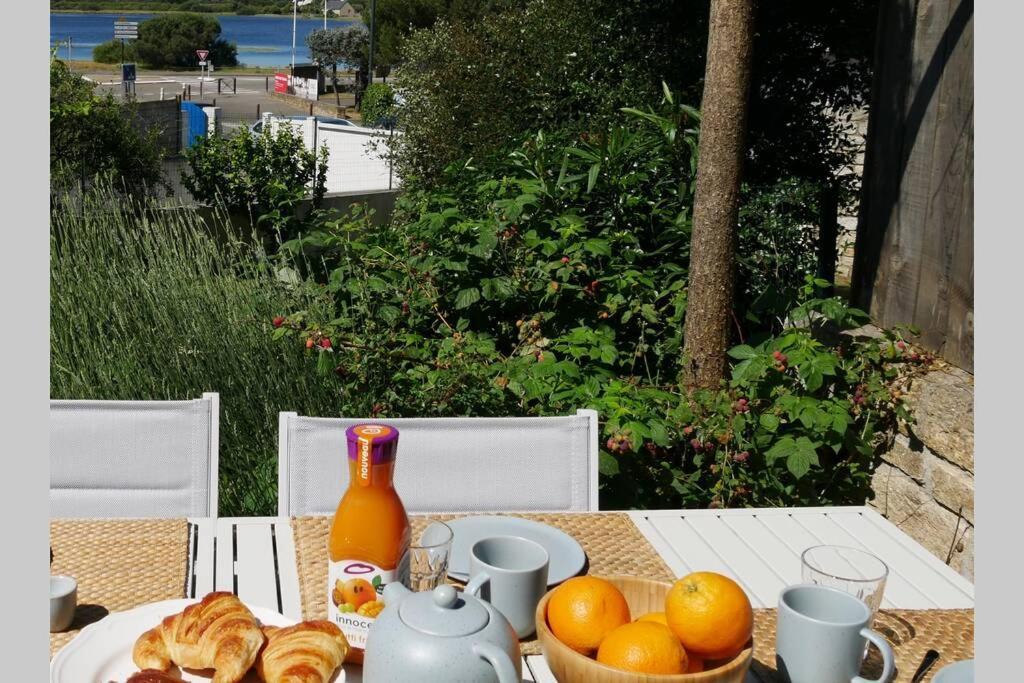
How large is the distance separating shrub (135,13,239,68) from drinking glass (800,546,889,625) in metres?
61.7

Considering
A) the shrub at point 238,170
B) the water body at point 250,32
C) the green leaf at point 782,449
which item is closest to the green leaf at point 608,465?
the green leaf at point 782,449

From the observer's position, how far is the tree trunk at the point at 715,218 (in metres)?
3.23

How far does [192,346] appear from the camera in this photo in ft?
10.8

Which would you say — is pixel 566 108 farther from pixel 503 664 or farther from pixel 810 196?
pixel 503 664

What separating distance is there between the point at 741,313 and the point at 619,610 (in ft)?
9.57

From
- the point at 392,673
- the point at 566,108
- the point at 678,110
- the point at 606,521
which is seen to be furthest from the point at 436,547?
the point at 566,108

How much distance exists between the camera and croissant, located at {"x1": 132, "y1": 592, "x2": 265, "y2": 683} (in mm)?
1178

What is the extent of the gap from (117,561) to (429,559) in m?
0.58

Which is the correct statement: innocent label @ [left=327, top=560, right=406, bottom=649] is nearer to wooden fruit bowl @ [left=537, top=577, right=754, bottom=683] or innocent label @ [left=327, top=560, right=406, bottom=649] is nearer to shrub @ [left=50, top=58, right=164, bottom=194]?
wooden fruit bowl @ [left=537, top=577, right=754, bottom=683]

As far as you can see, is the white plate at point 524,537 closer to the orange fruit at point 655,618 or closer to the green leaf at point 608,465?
the orange fruit at point 655,618

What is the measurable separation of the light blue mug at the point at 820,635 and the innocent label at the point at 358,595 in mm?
478

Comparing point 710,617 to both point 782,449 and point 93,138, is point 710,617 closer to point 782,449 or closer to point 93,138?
point 782,449

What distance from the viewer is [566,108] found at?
618cm

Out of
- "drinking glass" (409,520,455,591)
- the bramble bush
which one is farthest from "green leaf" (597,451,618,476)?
"drinking glass" (409,520,455,591)
